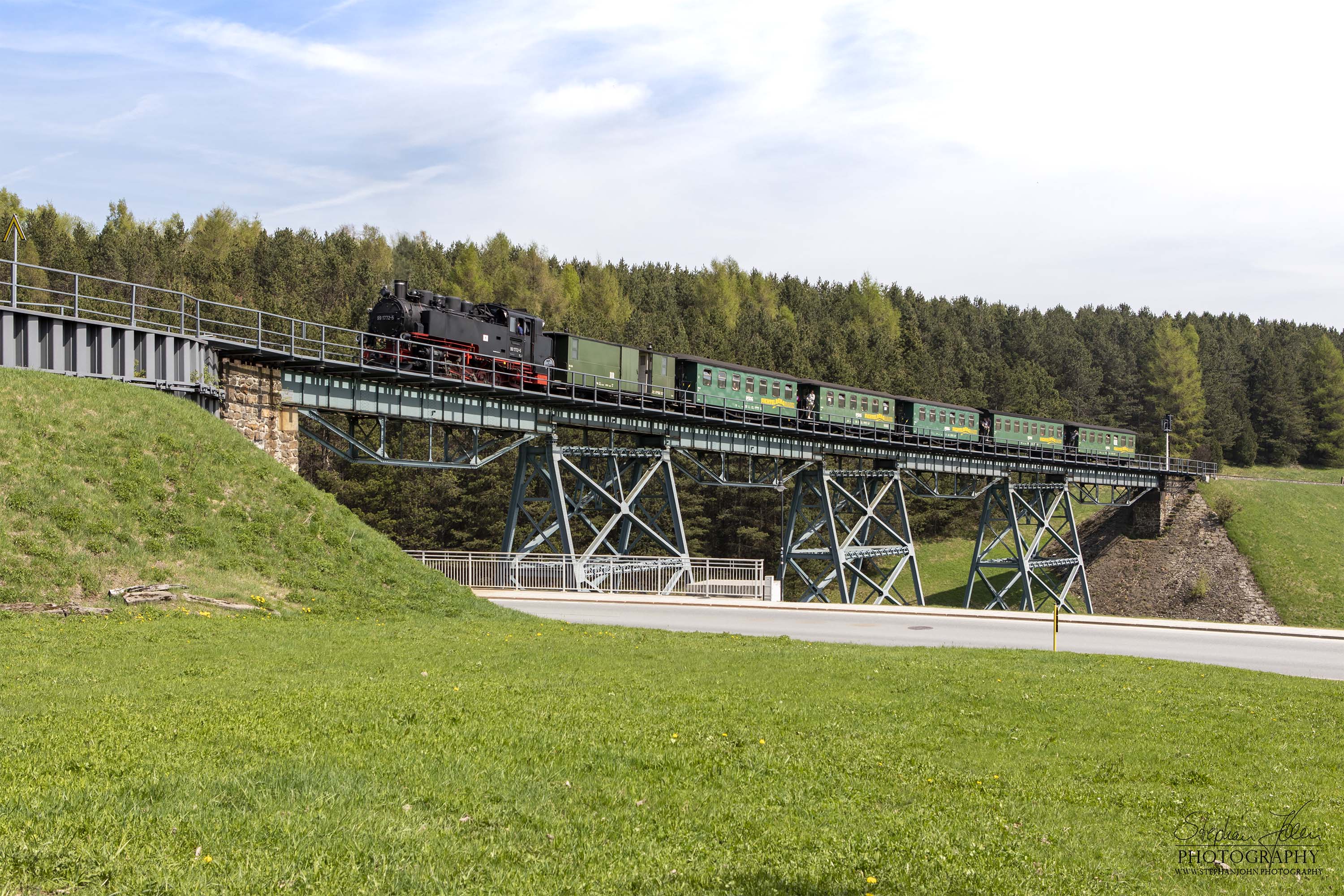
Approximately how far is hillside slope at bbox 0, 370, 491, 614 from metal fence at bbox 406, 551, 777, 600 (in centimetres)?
1206

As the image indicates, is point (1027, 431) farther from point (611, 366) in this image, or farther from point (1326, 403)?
point (1326, 403)

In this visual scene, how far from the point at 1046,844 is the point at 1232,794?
262 centimetres

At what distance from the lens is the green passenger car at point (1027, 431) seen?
5756 centimetres

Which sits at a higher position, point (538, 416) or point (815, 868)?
point (538, 416)

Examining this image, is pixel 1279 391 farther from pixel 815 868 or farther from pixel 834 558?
pixel 815 868

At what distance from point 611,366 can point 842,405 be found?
14.5 meters

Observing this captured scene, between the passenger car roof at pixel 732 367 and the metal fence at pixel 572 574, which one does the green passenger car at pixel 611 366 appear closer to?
the passenger car roof at pixel 732 367

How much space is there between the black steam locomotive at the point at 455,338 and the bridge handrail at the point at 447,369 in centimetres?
11

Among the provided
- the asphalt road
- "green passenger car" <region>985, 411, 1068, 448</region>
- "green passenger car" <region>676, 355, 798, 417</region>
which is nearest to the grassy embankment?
the asphalt road

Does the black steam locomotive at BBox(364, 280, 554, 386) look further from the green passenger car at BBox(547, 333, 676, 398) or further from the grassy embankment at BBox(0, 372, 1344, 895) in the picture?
the grassy embankment at BBox(0, 372, 1344, 895)

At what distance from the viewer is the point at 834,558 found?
1688 inches

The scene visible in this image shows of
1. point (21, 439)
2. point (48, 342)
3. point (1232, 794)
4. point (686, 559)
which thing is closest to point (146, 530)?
point (21, 439)

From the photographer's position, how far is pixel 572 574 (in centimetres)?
3541

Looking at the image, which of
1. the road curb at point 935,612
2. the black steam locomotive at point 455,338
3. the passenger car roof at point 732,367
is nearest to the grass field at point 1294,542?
the road curb at point 935,612
